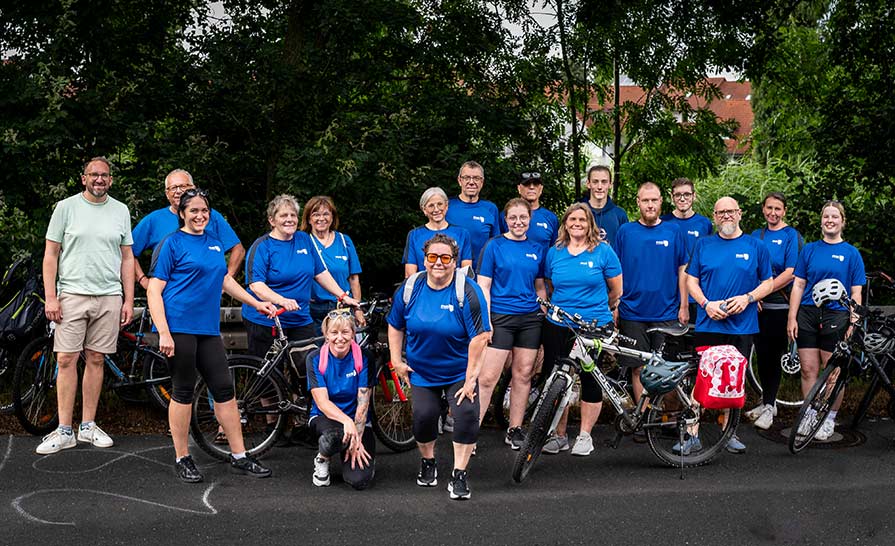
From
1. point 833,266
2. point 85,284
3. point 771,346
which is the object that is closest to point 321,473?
point 85,284

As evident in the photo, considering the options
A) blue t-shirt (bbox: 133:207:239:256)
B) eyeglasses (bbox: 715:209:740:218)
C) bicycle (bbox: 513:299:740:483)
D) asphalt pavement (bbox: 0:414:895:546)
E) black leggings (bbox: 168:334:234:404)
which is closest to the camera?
asphalt pavement (bbox: 0:414:895:546)

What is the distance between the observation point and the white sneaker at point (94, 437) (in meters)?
6.85

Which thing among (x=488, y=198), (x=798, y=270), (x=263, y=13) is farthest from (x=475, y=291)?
(x=263, y=13)

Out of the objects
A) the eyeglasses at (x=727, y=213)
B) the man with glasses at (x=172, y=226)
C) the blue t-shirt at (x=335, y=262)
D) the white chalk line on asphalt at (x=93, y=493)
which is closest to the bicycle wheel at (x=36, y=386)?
the man with glasses at (x=172, y=226)

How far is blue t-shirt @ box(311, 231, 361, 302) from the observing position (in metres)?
7.16

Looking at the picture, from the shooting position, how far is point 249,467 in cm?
630

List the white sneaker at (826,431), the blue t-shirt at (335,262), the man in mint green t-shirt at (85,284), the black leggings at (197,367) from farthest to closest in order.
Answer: the white sneaker at (826,431)
the blue t-shirt at (335,262)
the man in mint green t-shirt at (85,284)
the black leggings at (197,367)

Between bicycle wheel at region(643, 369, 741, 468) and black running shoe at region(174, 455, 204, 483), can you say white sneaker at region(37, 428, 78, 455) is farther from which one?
bicycle wheel at region(643, 369, 741, 468)

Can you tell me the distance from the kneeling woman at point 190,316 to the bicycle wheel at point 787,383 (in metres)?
4.15

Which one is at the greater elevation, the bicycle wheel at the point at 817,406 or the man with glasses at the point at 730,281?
the man with glasses at the point at 730,281

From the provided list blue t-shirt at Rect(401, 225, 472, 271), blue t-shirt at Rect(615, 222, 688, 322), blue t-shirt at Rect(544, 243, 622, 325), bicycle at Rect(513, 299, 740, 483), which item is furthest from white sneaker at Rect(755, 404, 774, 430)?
blue t-shirt at Rect(401, 225, 472, 271)

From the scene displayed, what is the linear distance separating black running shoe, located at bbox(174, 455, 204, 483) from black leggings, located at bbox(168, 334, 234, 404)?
40 centimetres

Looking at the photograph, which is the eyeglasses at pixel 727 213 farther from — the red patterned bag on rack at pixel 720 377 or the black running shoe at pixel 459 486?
the black running shoe at pixel 459 486

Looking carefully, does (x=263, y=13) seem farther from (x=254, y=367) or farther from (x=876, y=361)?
(x=876, y=361)
